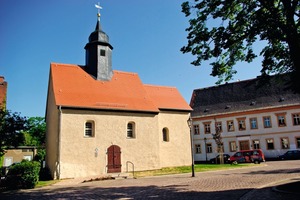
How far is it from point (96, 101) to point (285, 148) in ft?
91.7

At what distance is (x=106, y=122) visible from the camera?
24031 millimetres

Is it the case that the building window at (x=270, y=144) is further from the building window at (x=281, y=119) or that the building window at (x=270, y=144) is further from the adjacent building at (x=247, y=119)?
the building window at (x=281, y=119)

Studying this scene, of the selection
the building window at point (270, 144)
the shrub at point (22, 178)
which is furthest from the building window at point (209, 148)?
the shrub at point (22, 178)

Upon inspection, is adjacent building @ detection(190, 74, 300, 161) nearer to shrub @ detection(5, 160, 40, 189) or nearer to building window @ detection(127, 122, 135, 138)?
building window @ detection(127, 122, 135, 138)

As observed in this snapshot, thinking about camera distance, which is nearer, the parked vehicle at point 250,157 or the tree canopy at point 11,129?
the tree canopy at point 11,129

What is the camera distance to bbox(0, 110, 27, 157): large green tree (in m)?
14.3

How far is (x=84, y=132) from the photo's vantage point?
22.8 metres

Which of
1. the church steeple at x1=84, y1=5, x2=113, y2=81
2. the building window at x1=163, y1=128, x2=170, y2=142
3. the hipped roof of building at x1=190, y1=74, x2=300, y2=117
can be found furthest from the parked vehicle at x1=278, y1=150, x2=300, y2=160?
the church steeple at x1=84, y1=5, x2=113, y2=81

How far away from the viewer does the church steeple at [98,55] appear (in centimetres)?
2684

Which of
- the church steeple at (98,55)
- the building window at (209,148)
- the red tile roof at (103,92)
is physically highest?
the church steeple at (98,55)

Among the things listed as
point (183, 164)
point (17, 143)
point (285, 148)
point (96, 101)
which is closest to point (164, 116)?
point (183, 164)

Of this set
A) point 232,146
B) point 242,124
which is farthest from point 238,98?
point 232,146

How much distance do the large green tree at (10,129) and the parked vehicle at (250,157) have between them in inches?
1054

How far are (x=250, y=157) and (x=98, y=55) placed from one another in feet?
72.6
